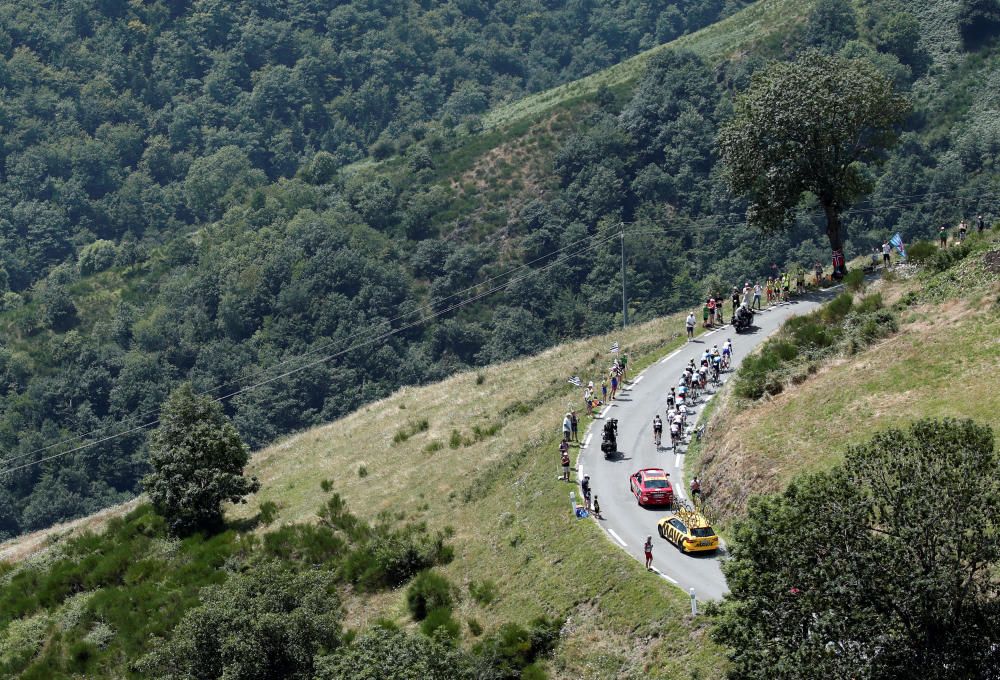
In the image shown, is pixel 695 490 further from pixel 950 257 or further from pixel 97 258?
pixel 97 258

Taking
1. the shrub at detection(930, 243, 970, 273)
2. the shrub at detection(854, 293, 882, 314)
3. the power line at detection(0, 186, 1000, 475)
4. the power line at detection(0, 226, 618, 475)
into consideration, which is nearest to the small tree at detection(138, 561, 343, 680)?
the shrub at detection(854, 293, 882, 314)

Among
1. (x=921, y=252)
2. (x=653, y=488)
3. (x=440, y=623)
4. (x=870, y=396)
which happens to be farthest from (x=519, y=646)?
(x=921, y=252)

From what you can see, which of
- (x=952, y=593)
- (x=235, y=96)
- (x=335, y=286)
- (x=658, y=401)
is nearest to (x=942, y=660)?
(x=952, y=593)

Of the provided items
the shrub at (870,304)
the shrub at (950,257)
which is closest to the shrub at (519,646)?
the shrub at (870,304)

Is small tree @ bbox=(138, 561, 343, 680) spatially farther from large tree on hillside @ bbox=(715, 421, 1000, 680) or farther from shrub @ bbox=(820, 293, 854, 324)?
shrub @ bbox=(820, 293, 854, 324)

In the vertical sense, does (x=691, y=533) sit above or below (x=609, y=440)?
below

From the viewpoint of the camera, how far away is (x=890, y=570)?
23.1 m

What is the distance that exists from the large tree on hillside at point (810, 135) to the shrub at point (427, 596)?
2454 cm

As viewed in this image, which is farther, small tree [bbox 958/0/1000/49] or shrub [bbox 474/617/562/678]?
small tree [bbox 958/0/1000/49]

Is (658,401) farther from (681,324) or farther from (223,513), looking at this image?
(223,513)

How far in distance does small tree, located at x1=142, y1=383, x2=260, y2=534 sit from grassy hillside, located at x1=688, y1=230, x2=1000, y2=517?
1967 cm

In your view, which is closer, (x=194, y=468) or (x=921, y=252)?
(x=921, y=252)

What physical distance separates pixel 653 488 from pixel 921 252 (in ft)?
57.7

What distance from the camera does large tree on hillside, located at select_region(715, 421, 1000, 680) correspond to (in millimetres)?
22922
